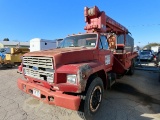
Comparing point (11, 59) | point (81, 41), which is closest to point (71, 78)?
point (81, 41)

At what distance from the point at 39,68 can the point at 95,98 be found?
166cm

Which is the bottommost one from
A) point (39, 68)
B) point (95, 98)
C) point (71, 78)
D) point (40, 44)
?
point (95, 98)

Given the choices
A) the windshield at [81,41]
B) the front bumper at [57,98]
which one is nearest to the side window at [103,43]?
the windshield at [81,41]

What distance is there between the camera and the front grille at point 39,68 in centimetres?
333

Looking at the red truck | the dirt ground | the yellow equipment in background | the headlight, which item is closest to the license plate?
the red truck

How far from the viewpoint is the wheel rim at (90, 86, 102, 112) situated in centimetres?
367

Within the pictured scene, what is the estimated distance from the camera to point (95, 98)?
3.85 m

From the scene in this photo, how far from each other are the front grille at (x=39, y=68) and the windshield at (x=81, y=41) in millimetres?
1585

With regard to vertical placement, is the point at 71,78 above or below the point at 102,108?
above

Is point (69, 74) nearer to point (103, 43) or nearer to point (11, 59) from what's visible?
point (103, 43)

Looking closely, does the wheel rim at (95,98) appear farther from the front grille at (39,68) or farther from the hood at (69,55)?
the front grille at (39,68)

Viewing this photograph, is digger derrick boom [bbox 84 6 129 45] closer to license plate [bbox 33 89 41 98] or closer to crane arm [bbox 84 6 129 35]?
crane arm [bbox 84 6 129 35]

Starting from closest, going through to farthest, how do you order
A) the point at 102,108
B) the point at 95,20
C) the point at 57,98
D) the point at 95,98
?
the point at 57,98 → the point at 95,98 → the point at 102,108 → the point at 95,20

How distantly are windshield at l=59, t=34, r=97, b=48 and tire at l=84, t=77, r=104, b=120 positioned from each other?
131 centimetres
